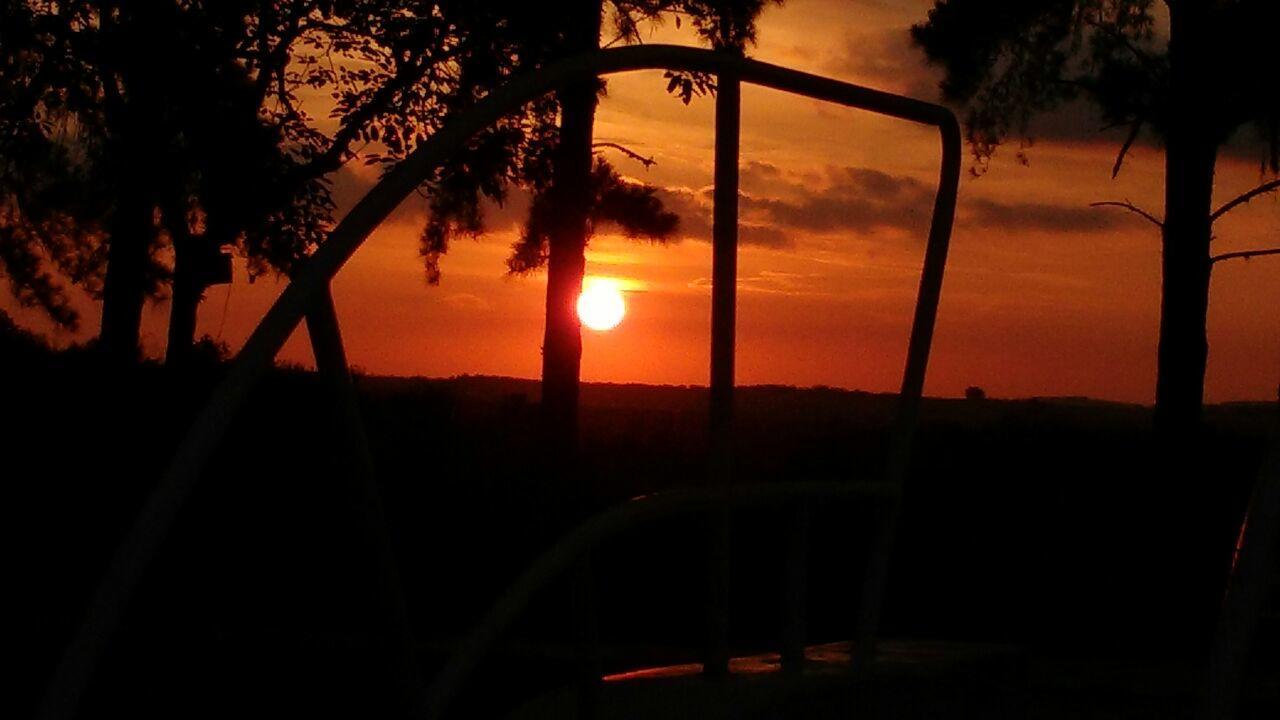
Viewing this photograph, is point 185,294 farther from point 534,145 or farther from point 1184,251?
point 1184,251

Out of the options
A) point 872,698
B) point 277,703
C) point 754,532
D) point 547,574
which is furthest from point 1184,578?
point 547,574

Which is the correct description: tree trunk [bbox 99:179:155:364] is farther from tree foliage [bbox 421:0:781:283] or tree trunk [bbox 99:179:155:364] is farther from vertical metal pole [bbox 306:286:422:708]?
vertical metal pole [bbox 306:286:422:708]

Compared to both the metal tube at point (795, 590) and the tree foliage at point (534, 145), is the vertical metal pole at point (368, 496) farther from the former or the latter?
the tree foliage at point (534, 145)

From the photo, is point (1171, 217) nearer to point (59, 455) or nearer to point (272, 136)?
point (272, 136)

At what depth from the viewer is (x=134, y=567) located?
9.26ft

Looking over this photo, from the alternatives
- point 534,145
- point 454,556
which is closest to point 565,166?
point 534,145

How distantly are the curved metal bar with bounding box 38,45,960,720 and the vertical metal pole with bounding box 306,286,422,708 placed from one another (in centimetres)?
33

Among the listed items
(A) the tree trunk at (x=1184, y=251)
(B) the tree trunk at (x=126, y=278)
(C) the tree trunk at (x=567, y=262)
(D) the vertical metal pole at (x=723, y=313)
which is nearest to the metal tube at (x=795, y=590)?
(D) the vertical metal pole at (x=723, y=313)

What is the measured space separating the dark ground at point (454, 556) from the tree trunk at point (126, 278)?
3758 mm

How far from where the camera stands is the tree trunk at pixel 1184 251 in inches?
747

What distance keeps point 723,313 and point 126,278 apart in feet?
49.1

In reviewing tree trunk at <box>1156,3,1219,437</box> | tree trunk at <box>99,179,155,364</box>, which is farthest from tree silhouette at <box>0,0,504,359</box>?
tree trunk at <box>1156,3,1219,437</box>

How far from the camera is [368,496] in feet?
12.5

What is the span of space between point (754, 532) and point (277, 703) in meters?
5.58
